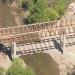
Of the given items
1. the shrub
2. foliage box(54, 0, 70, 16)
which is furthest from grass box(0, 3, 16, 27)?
foliage box(54, 0, 70, 16)

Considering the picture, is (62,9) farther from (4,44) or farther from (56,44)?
(4,44)

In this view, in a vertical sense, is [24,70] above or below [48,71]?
above

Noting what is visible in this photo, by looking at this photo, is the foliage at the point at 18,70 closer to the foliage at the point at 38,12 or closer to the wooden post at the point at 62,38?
the wooden post at the point at 62,38

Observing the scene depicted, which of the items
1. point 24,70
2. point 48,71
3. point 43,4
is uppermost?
point 43,4

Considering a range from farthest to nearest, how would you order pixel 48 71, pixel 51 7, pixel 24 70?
pixel 51 7 → pixel 48 71 → pixel 24 70

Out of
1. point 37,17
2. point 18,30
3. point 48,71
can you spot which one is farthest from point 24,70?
→ point 37,17

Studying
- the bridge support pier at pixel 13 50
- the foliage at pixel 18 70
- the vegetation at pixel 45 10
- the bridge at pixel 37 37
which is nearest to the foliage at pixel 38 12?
the vegetation at pixel 45 10
